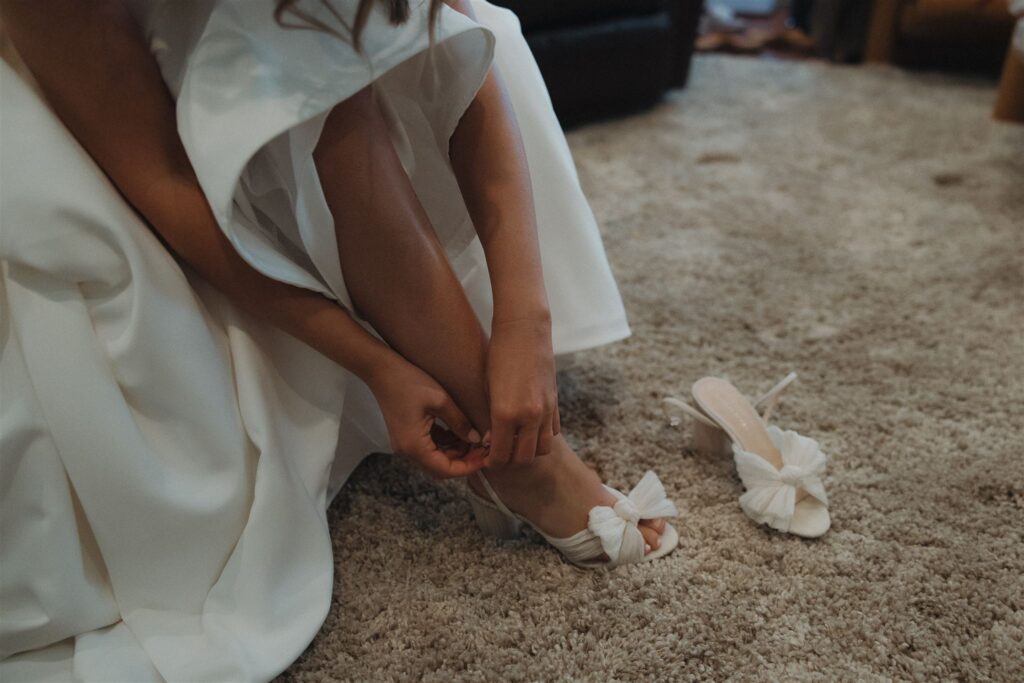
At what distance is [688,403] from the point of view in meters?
0.86

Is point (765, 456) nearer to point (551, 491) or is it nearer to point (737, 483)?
point (737, 483)

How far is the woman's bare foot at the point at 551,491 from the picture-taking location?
66cm

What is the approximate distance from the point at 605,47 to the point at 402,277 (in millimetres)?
1103

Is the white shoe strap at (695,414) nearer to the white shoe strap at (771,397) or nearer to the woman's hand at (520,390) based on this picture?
the white shoe strap at (771,397)

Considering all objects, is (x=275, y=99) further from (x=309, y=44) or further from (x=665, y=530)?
(x=665, y=530)

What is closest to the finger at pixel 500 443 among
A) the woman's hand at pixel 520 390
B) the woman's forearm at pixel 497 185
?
the woman's hand at pixel 520 390

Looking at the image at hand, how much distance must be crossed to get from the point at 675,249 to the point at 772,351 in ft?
0.90

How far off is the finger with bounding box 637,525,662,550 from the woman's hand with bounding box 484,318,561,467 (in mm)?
137

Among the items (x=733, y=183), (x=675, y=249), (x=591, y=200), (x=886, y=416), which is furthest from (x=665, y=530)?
(x=733, y=183)


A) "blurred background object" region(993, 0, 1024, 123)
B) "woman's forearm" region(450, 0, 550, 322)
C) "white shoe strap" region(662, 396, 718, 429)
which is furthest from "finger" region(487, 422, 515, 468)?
"blurred background object" region(993, 0, 1024, 123)

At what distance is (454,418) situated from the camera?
613mm

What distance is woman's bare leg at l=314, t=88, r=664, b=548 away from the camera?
56 cm

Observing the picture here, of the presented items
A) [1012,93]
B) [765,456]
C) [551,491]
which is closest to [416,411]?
[551,491]

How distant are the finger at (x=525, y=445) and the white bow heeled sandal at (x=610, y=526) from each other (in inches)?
2.5
